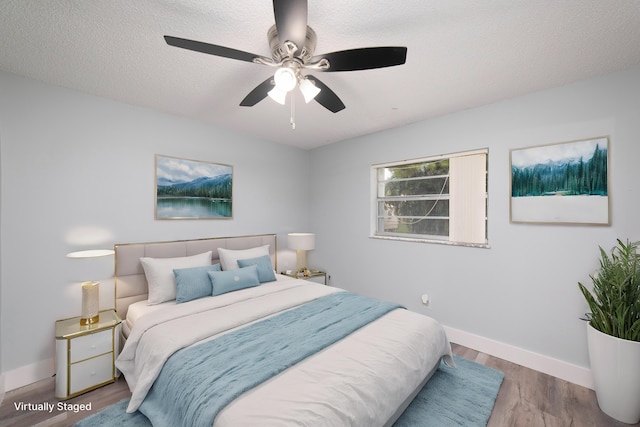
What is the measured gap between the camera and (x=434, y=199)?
3309 millimetres

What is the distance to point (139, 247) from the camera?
2764mm

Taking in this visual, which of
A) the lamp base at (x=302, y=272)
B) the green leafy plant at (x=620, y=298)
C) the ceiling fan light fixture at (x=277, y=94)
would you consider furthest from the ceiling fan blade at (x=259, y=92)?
the green leafy plant at (x=620, y=298)

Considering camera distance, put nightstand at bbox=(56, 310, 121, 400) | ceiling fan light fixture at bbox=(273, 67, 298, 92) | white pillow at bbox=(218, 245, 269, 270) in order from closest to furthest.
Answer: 1. ceiling fan light fixture at bbox=(273, 67, 298, 92)
2. nightstand at bbox=(56, 310, 121, 400)
3. white pillow at bbox=(218, 245, 269, 270)

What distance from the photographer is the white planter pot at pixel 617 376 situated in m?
1.77

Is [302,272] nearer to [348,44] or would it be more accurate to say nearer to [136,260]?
[136,260]

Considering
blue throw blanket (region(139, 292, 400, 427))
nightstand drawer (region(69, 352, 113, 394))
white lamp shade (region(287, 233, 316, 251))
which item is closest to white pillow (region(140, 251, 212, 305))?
nightstand drawer (region(69, 352, 113, 394))

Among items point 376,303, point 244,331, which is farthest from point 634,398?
point 244,331

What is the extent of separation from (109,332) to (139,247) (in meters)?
0.85

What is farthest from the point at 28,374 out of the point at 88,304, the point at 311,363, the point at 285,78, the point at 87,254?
the point at 285,78

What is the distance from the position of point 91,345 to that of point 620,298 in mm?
4014

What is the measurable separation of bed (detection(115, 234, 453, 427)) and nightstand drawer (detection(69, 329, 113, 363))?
0.20 m

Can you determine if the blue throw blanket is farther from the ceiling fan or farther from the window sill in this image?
the ceiling fan

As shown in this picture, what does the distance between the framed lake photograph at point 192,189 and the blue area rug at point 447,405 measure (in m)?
1.85

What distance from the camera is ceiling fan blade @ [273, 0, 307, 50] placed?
1186 mm
